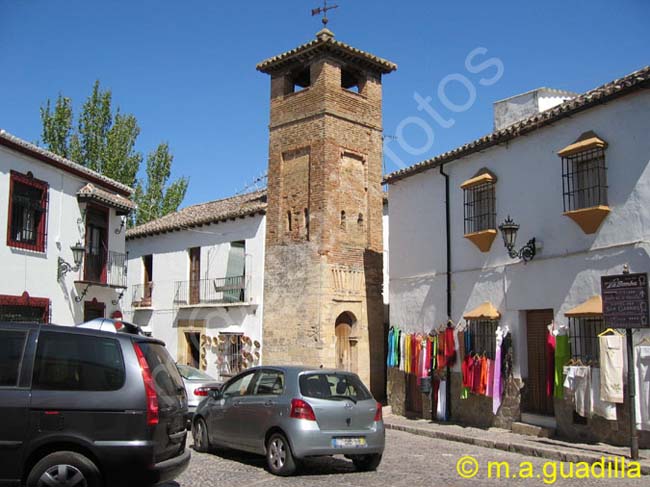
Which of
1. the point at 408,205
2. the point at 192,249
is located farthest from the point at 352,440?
the point at 192,249

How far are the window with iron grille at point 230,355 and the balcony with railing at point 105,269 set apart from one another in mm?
4342

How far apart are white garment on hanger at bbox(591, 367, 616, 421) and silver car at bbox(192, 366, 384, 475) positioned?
13.3ft

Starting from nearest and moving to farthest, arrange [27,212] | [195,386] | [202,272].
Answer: [195,386] < [27,212] < [202,272]

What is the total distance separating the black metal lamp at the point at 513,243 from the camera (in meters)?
13.2

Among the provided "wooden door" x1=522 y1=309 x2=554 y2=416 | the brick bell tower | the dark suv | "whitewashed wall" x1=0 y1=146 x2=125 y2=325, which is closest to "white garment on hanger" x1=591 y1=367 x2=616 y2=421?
"wooden door" x1=522 y1=309 x2=554 y2=416

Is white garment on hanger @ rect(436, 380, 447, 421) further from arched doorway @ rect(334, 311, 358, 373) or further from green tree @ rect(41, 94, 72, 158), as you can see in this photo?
green tree @ rect(41, 94, 72, 158)

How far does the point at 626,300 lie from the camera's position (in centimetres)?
1020

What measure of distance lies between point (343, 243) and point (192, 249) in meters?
7.07

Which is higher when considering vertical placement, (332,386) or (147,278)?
(147,278)

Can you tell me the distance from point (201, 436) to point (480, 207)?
773 cm

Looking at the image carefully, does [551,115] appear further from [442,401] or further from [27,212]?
[27,212]

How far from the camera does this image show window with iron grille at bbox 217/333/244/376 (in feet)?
73.5

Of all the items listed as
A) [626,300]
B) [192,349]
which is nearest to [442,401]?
[626,300]

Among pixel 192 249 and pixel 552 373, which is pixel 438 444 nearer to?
pixel 552 373
